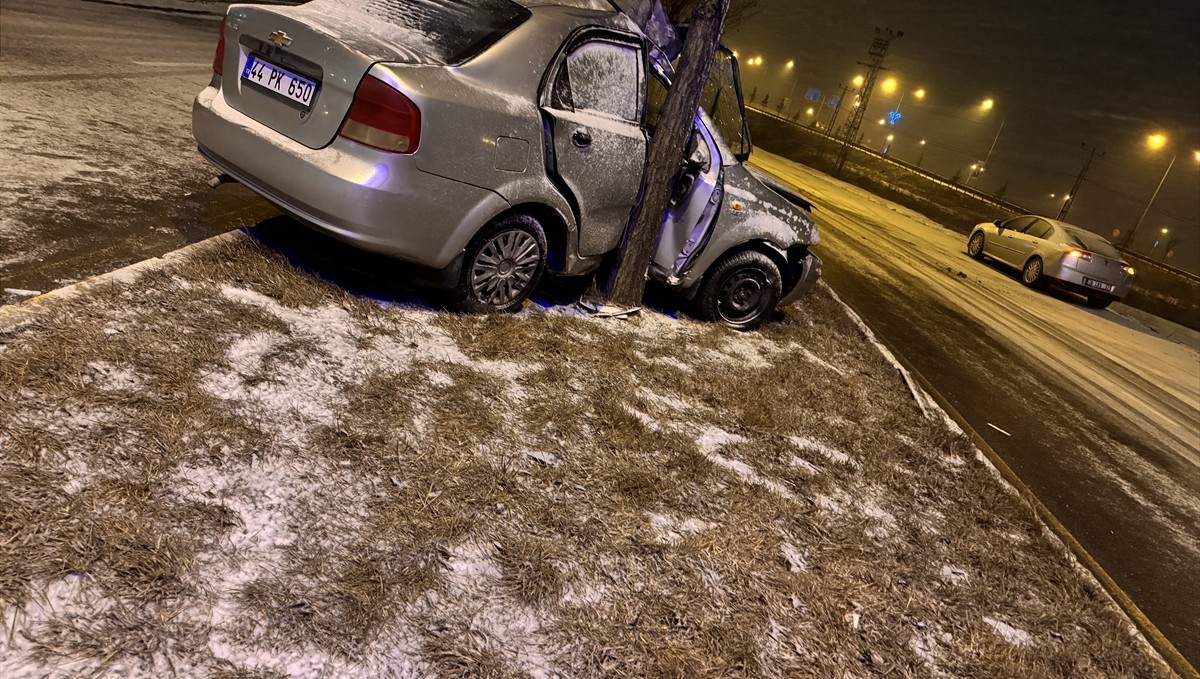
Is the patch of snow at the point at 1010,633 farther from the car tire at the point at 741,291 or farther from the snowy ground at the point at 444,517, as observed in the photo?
the car tire at the point at 741,291

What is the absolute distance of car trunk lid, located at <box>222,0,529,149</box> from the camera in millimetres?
3281

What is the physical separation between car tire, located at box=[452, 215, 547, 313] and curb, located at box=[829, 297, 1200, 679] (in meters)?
3.27

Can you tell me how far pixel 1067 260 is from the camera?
45.2 ft

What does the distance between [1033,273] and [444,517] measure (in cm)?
1612

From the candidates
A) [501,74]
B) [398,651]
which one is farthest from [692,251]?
[398,651]

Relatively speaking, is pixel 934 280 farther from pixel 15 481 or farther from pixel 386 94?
pixel 15 481

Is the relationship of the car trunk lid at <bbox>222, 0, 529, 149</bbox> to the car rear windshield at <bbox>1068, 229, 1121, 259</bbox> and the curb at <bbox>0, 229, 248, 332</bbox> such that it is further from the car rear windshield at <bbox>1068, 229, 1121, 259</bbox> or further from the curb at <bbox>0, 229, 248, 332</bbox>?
the car rear windshield at <bbox>1068, 229, 1121, 259</bbox>

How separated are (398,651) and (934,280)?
12.1 meters

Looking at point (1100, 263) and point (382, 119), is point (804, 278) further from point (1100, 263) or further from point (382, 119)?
point (1100, 263)

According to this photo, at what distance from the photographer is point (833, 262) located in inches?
431

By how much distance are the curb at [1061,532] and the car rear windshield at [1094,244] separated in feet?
35.1

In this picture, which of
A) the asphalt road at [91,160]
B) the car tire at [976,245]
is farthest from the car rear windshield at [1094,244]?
the asphalt road at [91,160]

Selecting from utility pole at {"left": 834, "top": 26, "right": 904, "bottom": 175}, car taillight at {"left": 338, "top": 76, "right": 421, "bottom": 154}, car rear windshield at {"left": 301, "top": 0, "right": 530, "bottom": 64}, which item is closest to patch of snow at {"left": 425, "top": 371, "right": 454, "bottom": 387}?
car taillight at {"left": 338, "top": 76, "right": 421, "bottom": 154}

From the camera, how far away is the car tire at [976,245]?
16.9m
